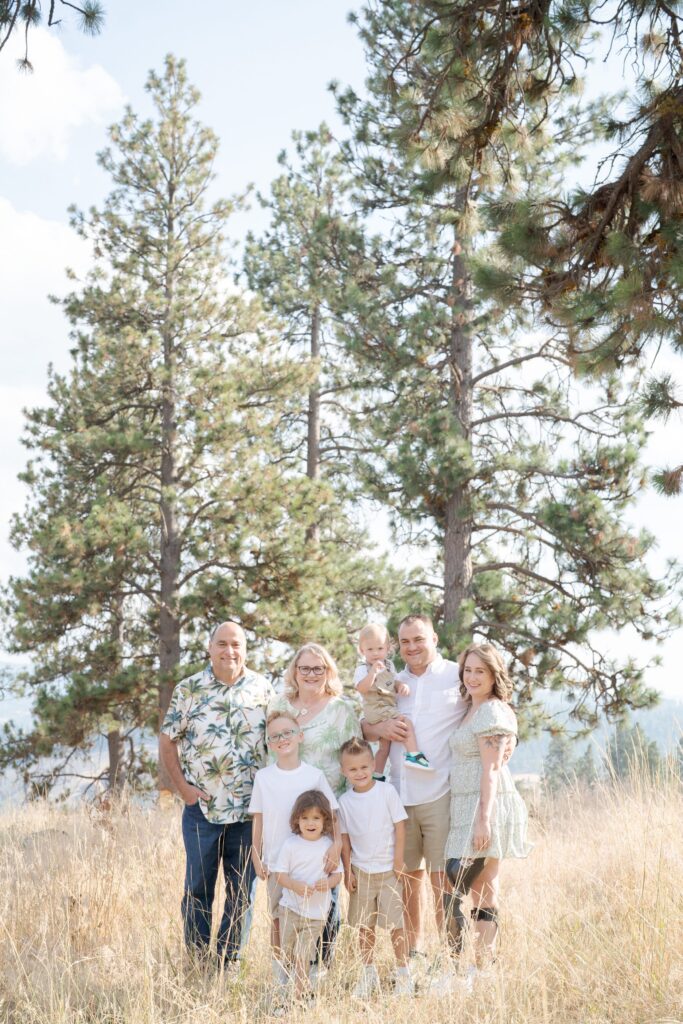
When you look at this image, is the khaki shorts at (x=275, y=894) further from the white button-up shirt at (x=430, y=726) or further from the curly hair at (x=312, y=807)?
the white button-up shirt at (x=430, y=726)

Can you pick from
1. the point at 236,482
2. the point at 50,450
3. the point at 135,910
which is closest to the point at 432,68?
the point at 135,910

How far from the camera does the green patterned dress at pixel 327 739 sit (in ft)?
15.0

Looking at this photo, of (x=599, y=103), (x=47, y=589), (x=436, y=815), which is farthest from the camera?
(x=47, y=589)

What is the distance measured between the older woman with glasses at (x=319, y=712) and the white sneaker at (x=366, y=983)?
80cm

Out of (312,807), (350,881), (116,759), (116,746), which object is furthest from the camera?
(116,759)

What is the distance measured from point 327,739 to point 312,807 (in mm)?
416

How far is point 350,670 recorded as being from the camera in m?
14.4

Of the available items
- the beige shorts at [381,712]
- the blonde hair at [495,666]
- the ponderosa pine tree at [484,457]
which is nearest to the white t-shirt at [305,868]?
the beige shorts at [381,712]

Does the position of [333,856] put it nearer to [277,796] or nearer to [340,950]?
[277,796]

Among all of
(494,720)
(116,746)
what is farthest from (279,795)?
(116,746)

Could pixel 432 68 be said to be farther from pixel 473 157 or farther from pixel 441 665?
pixel 441 665

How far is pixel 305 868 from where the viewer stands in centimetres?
429

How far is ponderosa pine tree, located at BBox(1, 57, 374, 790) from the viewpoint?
1326cm

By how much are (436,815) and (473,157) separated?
3.75 m
